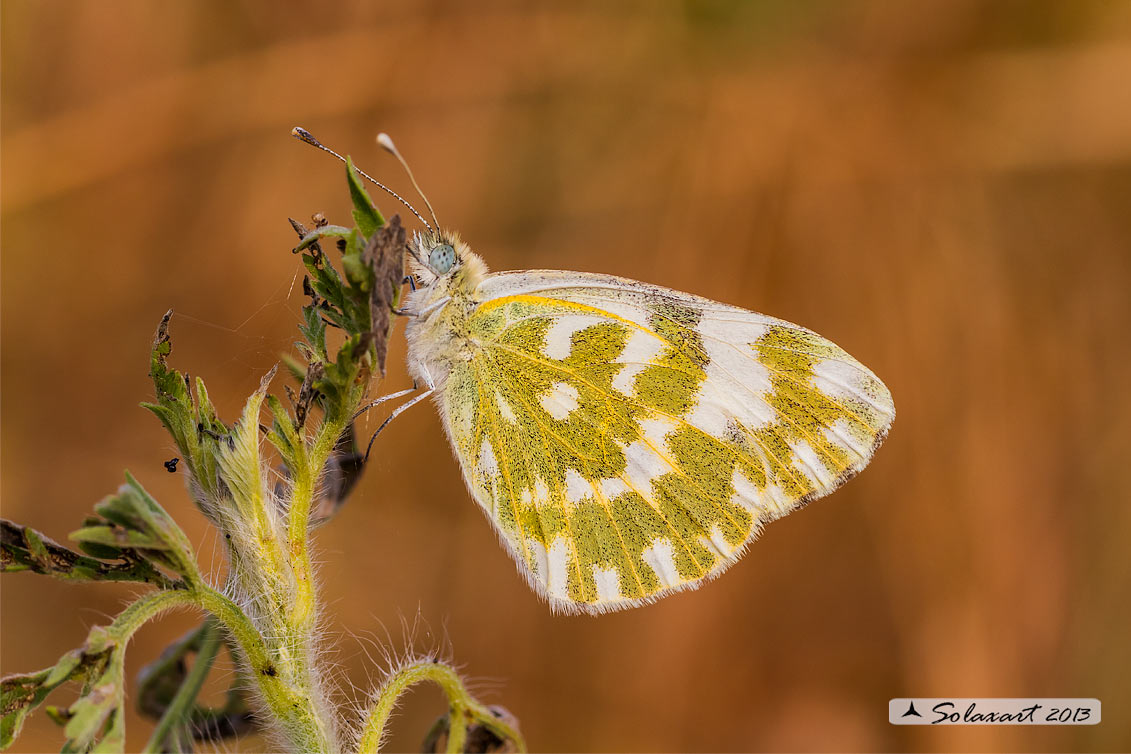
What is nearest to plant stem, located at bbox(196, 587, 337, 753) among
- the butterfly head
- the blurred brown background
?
the butterfly head

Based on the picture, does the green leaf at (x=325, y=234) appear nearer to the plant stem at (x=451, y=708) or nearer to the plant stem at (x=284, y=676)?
the plant stem at (x=284, y=676)

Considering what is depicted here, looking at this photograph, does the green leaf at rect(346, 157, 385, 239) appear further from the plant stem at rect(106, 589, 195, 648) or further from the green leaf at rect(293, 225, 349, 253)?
the plant stem at rect(106, 589, 195, 648)

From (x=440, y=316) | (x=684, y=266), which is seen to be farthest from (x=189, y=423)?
(x=684, y=266)

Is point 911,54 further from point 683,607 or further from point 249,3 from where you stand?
point 249,3

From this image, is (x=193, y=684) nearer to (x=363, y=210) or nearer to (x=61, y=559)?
(x=61, y=559)

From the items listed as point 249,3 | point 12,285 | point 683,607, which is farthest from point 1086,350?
point 12,285

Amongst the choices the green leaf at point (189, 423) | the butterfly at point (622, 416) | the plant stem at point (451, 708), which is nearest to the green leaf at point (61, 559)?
the green leaf at point (189, 423)

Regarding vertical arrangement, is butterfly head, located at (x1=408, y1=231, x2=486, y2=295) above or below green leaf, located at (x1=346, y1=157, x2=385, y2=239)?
above
